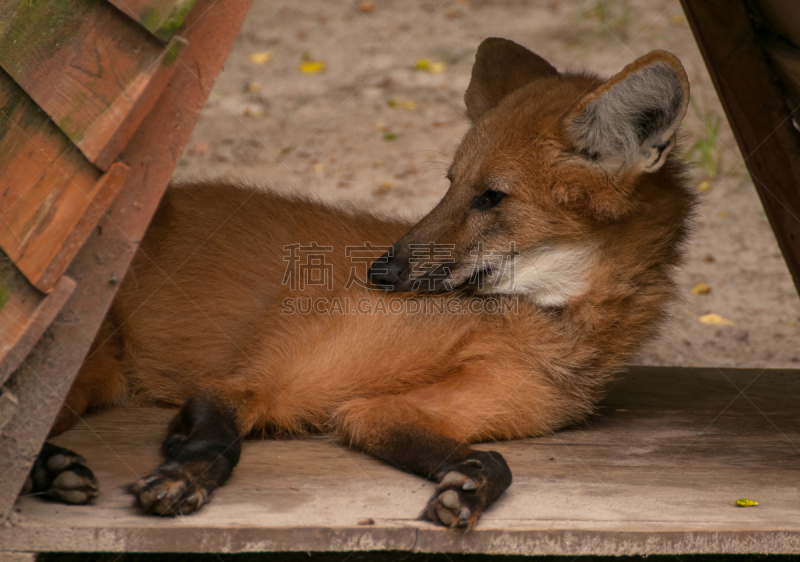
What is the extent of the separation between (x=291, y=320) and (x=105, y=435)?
81 centimetres

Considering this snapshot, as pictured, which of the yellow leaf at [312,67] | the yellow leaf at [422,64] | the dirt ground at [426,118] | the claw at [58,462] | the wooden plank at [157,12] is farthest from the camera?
the yellow leaf at [312,67]

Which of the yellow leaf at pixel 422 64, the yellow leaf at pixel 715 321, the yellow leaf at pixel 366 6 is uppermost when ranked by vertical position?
the yellow leaf at pixel 366 6

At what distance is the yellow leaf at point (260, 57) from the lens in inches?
394

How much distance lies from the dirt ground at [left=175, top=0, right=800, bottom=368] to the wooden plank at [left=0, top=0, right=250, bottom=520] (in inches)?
138

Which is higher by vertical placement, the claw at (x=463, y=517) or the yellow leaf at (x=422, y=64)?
the yellow leaf at (x=422, y=64)

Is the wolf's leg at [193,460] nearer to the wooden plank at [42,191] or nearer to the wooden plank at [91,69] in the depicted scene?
the wooden plank at [42,191]

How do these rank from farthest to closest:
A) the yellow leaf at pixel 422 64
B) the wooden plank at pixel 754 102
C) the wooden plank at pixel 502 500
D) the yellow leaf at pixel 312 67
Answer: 1. the yellow leaf at pixel 312 67
2. the yellow leaf at pixel 422 64
3. the wooden plank at pixel 754 102
4. the wooden plank at pixel 502 500

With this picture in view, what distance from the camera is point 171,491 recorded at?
2.04m

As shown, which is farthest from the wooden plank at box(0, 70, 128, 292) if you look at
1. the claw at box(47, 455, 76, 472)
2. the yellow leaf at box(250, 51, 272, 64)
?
the yellow leaf at box(250, 51, 272, 64)

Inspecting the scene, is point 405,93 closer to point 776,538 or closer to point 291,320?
point 291,320

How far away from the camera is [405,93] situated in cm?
948

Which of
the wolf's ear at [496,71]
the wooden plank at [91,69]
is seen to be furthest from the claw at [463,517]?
Result: the wolf's ear at [496,71]

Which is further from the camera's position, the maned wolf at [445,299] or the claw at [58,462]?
the maned wolf at [445,299]

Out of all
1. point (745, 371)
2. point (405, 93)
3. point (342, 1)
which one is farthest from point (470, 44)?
point (745, 371)
